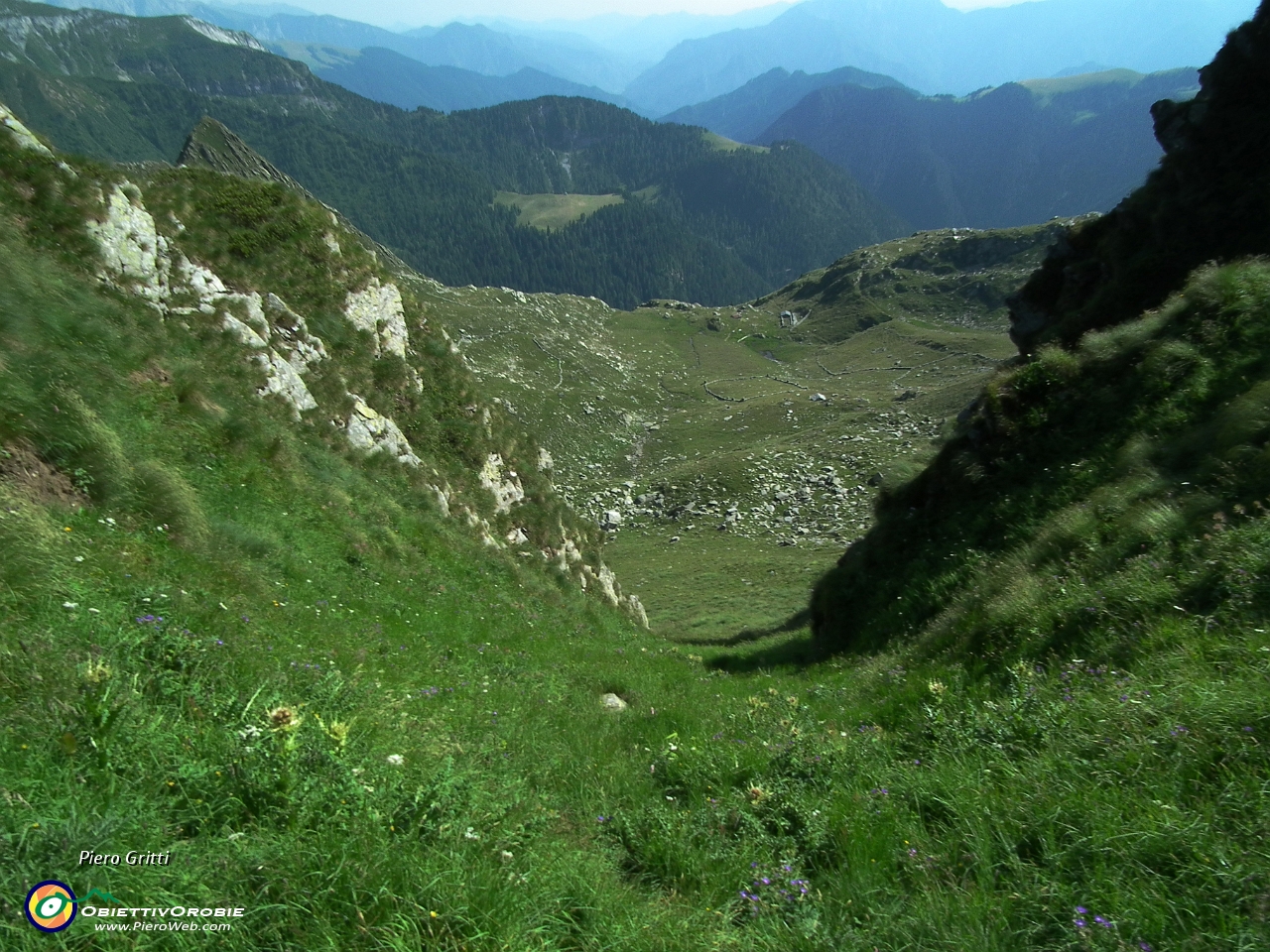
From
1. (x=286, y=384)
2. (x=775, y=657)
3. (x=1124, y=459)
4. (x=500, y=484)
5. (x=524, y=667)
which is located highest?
(x=1124, y=459)

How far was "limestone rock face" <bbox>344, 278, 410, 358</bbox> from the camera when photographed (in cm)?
2144

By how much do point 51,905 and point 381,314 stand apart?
21882mm

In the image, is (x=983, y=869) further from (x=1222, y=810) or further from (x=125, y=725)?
(x=125, y=725)

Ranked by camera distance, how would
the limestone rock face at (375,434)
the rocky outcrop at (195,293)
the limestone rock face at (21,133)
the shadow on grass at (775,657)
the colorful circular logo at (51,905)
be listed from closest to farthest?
the colorful circular logo at (51,905) < the limestone rock face at (21,133) < the rocky outcrop at (195,293) < the shadow on grass at (775,657) < the limestone rock face at (375,434)

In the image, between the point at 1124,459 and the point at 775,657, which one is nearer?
the point at 1124,459

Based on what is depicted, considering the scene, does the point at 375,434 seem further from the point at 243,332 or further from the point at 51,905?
the point at 51,905

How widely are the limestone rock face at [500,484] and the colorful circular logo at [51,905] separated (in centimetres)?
1920

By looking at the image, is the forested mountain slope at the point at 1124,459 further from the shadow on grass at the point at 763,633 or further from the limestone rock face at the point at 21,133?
the limestone rock face at the point at 21,133

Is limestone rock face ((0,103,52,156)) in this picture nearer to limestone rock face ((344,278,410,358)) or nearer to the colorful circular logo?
limestone rock face ((344,278,410,358))

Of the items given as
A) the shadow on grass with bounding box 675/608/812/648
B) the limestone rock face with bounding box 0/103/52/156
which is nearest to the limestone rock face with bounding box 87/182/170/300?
the limestone rock face with bounding box 0/103/52/156

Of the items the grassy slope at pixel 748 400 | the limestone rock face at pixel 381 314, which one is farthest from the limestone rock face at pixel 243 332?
the grassy slope at pixel 748 400

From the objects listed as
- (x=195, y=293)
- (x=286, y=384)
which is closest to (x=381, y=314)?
(x=195, y=293)

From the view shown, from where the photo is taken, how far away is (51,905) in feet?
8.55

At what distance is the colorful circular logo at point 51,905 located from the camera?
8.36 ft
